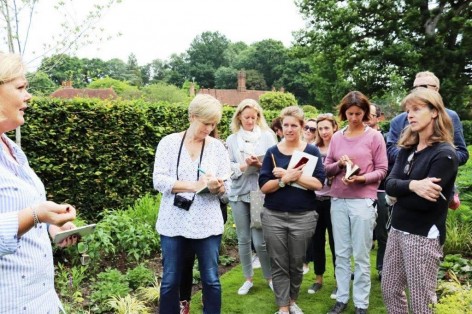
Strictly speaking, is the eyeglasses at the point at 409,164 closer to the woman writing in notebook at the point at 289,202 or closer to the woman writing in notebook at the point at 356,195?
the woman writing in notebook at the point at 356,195

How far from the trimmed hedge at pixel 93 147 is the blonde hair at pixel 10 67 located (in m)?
4.64

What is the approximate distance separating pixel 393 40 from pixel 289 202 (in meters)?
21.4

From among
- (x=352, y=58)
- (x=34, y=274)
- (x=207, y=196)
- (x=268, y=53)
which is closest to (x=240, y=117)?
(x=207, y=196)

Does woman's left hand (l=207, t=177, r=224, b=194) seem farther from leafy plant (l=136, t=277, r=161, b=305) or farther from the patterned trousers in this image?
leafy plant (l=136, t=277, r=161, b=305)

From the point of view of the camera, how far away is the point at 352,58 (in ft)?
75.3

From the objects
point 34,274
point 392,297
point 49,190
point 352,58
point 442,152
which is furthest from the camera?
point 352,58

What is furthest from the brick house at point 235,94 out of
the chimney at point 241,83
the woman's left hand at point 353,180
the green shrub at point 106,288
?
the woman's left hand at point 353,180

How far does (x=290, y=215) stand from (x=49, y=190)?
415 cm

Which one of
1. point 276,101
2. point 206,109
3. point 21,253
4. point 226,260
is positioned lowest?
point 226,260

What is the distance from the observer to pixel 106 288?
14.6 ft

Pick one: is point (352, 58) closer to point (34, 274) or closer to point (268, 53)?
point (34, 274)

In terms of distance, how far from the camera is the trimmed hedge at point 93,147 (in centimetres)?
628

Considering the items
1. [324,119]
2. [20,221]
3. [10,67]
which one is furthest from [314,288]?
[10,67]

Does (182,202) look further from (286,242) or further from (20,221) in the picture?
(20,221)
